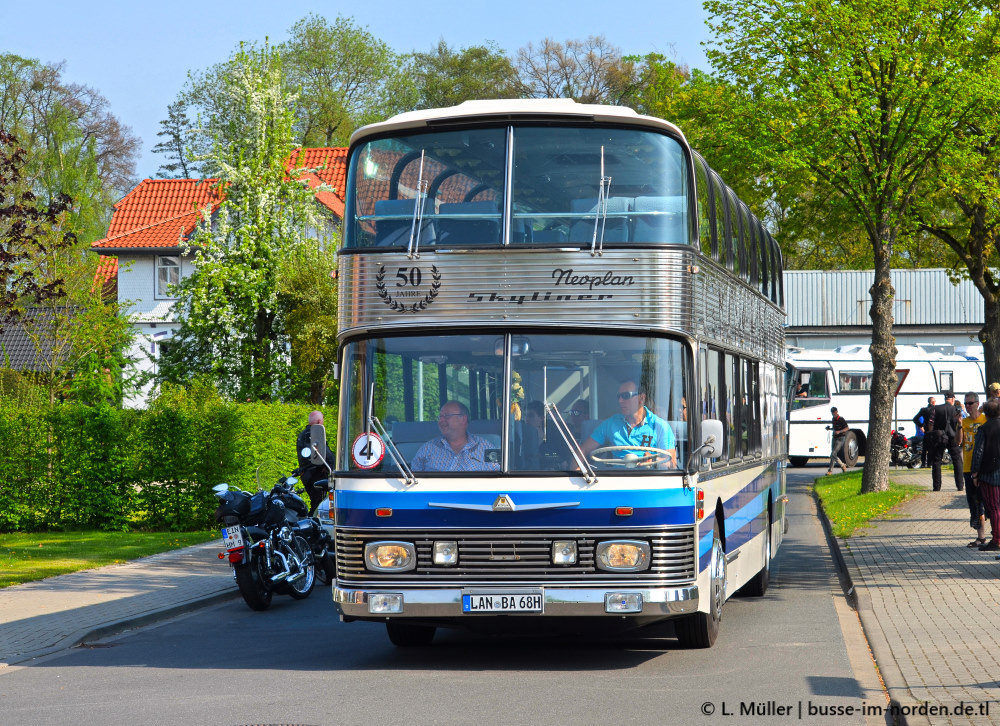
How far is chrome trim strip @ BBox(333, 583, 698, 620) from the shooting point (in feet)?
29.7

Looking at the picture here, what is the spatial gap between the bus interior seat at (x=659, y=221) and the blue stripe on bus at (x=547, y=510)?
1.85 meters

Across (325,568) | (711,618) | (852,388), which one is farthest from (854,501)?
(852,388)

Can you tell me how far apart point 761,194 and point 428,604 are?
21.3 metres

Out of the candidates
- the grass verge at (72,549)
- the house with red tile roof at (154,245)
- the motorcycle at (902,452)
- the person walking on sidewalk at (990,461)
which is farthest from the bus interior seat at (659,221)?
the house with red tile roof at (154,245)

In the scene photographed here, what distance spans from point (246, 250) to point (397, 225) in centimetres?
2903

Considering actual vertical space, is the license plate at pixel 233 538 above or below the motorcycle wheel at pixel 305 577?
above

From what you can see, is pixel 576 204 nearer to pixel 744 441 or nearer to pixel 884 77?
pixel 744 441

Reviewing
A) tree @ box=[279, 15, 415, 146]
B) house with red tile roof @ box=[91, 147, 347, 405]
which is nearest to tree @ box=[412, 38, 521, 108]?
tree @ box=[279, 15, 415, 146]

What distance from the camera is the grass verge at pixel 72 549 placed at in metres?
17.1

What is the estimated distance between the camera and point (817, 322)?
56938 millimetres

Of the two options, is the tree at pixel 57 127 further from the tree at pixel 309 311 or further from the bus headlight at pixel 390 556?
the bus headlight at pixel 390 556

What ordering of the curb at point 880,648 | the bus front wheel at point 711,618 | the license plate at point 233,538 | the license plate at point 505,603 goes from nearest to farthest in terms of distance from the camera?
1. the curb at point 880,648
2. the license plate at point 505,603
3. the bus front wheel at point 711,618
4. the license plate at point 233,538

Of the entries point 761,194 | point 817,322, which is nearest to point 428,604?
point 761,194

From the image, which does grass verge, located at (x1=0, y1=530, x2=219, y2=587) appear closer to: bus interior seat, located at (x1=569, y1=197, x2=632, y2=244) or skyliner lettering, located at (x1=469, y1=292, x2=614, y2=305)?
skyliner lettering, located at (x1=469, y1=292, x2=614, y2=305)
